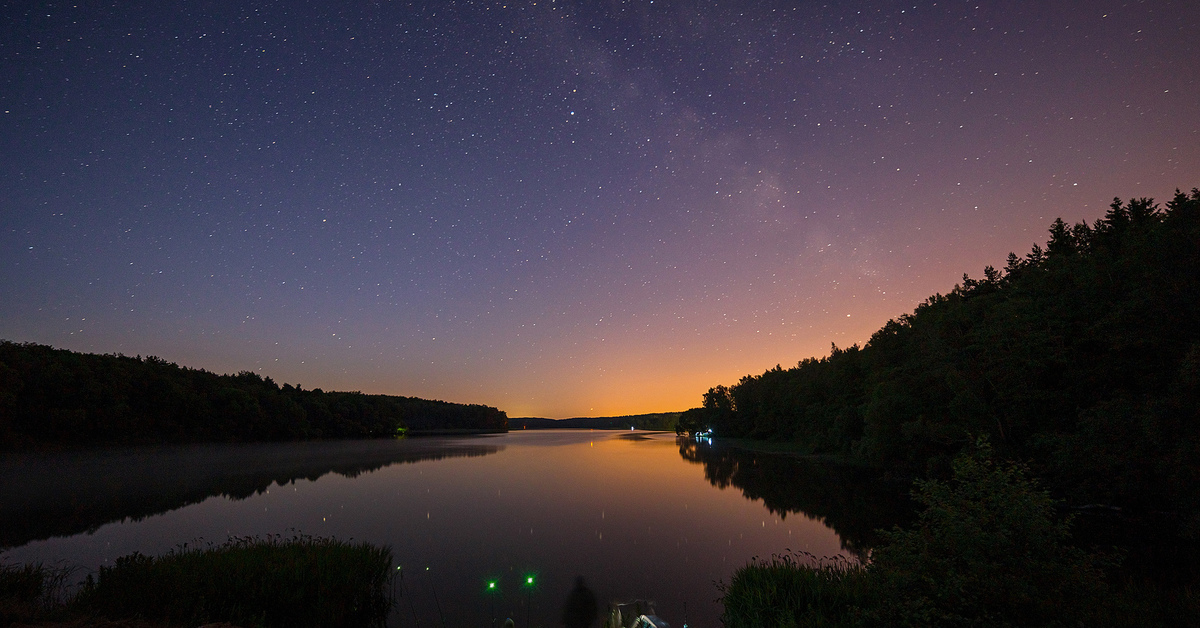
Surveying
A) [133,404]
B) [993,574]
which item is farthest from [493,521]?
[133,404]

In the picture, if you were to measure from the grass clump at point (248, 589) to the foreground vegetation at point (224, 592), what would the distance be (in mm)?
18

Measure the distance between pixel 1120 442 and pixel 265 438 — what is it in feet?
472

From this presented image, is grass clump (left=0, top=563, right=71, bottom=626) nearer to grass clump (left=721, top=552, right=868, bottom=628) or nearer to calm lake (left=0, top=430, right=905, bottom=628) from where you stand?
calm lake (left=0, top=430, right=905, bottom=628)

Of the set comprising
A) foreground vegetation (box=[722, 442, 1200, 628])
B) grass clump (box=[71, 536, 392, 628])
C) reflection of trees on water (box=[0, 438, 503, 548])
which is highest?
foreground vegetation (box=[722, 442, 1200, 628])

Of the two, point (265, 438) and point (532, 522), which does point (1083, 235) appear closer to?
point (532, 522)

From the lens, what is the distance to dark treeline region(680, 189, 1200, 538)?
19750 mm

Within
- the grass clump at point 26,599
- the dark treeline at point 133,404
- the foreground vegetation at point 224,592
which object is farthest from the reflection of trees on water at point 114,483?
the foreground vegetation at point 224,592

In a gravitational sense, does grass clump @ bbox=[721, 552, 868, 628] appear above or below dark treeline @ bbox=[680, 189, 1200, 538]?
below

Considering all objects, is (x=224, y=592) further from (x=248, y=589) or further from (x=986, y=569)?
(x=986, y=569)

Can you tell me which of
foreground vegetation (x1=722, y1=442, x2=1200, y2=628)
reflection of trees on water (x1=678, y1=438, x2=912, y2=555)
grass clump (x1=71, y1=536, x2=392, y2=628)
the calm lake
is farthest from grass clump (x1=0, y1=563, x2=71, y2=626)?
Result: reflection of trees on water (x1=678, y1=438, x2=912, y2=555)

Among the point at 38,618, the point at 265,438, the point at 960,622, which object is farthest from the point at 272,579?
the point at 265,438

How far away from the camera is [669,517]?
27.6m

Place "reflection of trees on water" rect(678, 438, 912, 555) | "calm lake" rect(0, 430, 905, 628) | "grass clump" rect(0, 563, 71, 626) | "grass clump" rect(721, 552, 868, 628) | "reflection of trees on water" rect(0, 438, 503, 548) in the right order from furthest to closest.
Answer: "reflection of trees on water" rect(0, 438, 503, 548), "reflection of trees on water" rect(678, 438, 912, 555), "calm lake" rect(0, 430, 905, 628), "grass clump" rect(721, 552, 868, 628), "grass clump" rect(0, 563, 71, 626)

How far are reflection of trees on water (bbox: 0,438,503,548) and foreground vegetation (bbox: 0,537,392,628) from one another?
55.1ft
